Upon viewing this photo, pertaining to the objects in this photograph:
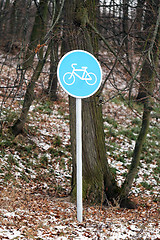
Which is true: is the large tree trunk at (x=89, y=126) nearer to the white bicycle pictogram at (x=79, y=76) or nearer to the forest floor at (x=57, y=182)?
the forest floor at (x=57, y=182)

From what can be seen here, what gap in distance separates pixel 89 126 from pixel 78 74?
172 centimetres

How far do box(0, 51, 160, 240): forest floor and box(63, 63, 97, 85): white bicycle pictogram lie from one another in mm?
1481

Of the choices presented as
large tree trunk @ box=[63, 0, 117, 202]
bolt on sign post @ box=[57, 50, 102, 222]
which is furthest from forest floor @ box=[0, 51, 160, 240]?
bolt on sign post @ box=[57, 50, 102, 222]

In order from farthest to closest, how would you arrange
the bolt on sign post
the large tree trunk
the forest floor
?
the large tree trunk < the forest floor < the bolt on sign post

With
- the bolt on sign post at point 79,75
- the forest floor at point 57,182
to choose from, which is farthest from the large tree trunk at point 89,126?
the bolt on sign post at point 79,75

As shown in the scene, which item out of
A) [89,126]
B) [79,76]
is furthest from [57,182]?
[79,76]

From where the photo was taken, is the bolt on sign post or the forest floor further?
the forest floor

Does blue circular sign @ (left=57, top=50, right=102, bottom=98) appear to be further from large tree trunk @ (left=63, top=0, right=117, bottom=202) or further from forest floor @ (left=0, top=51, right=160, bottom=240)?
forest floor @ (left=0, top=51, right=160, bottom=240)

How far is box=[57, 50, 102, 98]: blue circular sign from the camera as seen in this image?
13.4ft

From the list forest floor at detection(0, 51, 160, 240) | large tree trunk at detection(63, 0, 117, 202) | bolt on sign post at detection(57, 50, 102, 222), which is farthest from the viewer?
large tree trunk at detection(63, 0, 117, 202)

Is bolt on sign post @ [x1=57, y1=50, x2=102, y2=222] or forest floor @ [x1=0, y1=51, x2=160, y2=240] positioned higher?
bolt on sign post @ [x1=57, y1=50, x2=102, y2=222]

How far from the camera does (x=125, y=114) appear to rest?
1301cm

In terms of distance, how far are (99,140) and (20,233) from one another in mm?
2618

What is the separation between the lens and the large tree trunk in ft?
18.0
